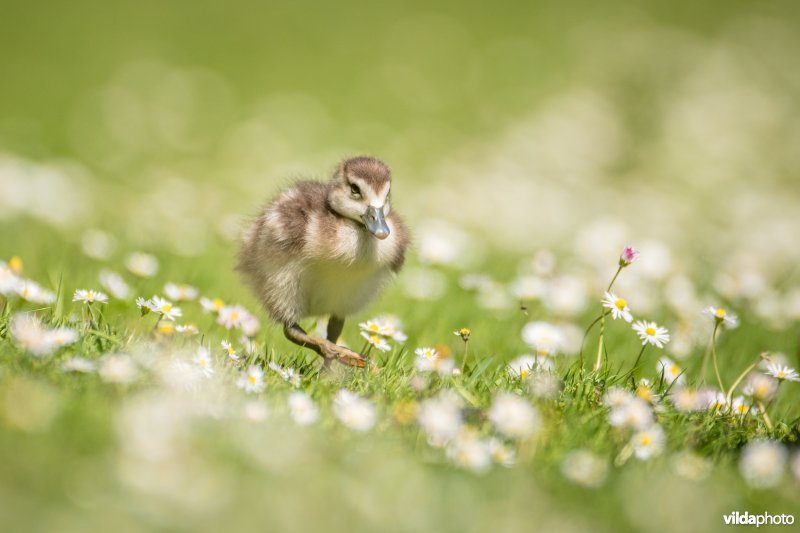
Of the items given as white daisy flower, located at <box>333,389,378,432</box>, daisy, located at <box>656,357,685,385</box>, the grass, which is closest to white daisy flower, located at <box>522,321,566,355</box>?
the grass

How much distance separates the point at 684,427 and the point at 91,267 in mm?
3818

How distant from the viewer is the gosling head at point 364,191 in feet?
13.5

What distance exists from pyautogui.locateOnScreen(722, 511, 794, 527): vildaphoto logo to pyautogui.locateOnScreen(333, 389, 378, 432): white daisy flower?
4.10 feet

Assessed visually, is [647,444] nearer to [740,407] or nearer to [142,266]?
[740,407]

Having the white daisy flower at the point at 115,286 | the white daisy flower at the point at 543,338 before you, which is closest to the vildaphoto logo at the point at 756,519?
the white daisy flower at the point at 543,338

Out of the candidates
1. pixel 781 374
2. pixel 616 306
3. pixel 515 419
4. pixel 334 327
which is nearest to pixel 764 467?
pixel 515 419

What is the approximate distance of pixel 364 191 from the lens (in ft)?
13.6

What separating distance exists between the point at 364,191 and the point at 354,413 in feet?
4.61

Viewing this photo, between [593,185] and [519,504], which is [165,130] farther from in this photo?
[519,504]

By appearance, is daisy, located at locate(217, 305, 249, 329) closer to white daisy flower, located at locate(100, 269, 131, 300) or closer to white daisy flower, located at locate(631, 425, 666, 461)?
white daisy flower, located at locate(100, 269, 131, 300)

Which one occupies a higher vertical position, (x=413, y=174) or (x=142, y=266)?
(x=413, y=174)

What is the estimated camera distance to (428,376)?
3811mm

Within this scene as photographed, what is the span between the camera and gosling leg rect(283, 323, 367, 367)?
3938mm

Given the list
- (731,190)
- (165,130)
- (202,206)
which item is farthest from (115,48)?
(731,190)
